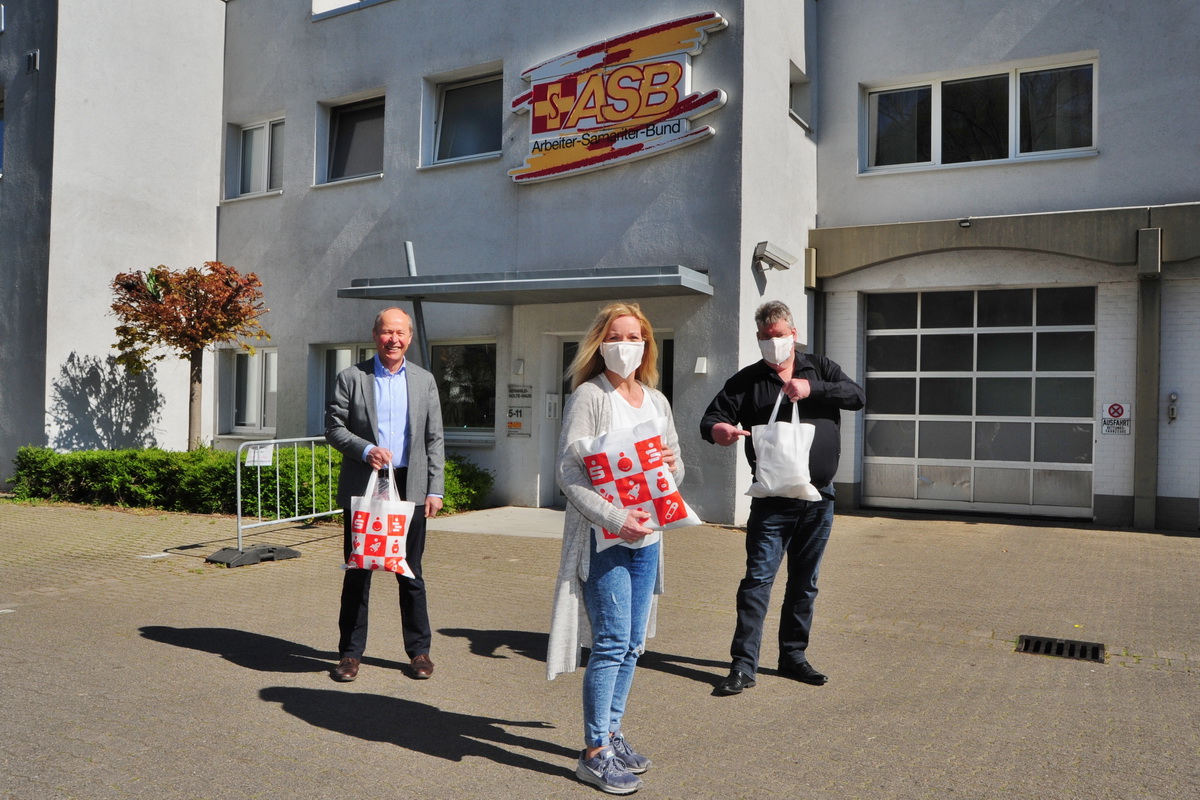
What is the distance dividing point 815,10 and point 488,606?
9.88 meters

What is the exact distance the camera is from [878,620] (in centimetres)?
668

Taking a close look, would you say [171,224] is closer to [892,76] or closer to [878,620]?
[892,76]

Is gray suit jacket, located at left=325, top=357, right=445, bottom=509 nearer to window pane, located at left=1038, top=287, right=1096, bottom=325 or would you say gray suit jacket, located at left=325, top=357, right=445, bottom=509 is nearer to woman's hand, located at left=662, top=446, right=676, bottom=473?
A: woman's hand, located at left=662, top=446, right=676, bottom=473

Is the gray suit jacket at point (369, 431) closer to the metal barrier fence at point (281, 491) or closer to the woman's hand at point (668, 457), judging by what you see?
the woman's hand at point (668, 457)

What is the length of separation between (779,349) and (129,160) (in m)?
13.1

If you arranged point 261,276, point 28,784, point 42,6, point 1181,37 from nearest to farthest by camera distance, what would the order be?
point 28,784 < point 1181,37 < point 42,6 < point 261,276

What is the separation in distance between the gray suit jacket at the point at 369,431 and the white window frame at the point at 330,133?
385 inches

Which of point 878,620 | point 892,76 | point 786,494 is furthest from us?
point 892,76

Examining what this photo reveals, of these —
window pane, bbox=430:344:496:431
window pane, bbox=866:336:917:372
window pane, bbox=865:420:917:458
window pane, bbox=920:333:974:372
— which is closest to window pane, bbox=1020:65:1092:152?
window pane, bbox=920:333:974:372

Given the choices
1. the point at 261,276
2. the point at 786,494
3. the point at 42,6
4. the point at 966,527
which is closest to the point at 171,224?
the point at 261,276

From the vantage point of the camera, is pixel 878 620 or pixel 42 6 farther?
pixel 42 6

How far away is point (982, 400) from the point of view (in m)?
12.4

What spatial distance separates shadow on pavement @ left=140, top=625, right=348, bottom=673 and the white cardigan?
1898mm

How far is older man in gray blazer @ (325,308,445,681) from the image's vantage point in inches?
209
